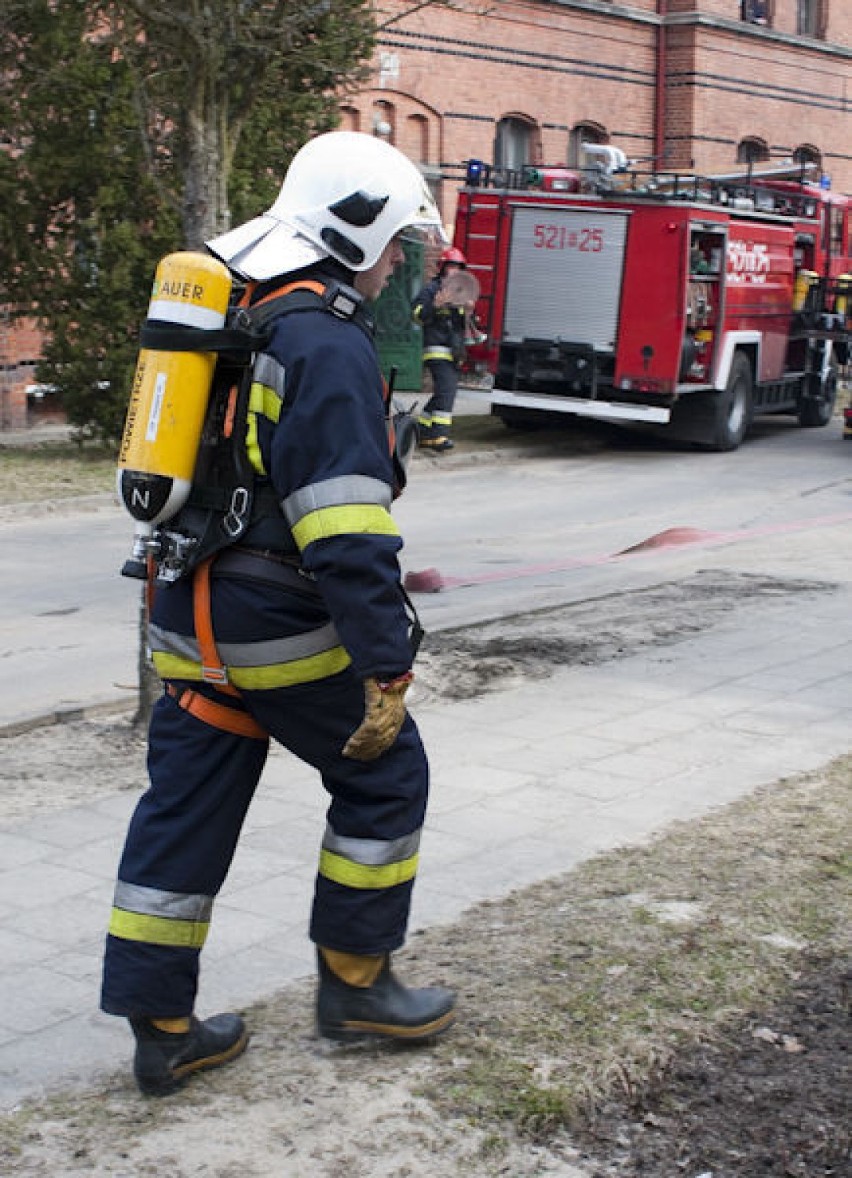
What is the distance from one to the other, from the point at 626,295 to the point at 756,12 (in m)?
14.4

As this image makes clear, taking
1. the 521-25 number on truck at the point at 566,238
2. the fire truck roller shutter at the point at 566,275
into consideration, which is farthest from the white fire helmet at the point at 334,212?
the 521-25 number on truck at the point at 566,238

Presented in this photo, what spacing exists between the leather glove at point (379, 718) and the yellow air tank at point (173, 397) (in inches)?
21.8

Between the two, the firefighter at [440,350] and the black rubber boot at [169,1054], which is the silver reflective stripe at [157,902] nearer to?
the black rubber boot at [169,1054]

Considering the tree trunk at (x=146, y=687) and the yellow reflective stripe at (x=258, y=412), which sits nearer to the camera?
the yellow reflective stripe at (x=258, y=412)

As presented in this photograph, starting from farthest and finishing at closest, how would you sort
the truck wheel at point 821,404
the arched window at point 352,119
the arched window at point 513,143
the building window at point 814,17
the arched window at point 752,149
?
the building window at point 814,17 → the arched window at point 752,149 → the arched window at point 513,143 → the arched window at point 352,119 → the truck wheel at point 821,404

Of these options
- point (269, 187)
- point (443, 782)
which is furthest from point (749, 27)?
point (443, 782)

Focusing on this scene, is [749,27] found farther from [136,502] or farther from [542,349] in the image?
[136,502]

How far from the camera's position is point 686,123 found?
29.1 metres

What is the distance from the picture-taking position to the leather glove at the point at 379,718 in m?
3.49

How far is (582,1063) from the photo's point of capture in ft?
12.2

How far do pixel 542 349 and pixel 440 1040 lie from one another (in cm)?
1517

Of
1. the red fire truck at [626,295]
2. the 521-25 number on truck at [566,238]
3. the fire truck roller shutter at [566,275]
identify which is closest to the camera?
the red fire truck at [626,295]

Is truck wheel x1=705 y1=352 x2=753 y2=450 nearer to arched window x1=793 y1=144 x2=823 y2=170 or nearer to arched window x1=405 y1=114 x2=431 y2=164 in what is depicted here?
arched window x1=405 y1=114 x2=431 y2=164

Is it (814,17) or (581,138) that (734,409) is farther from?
A: (814,17)
